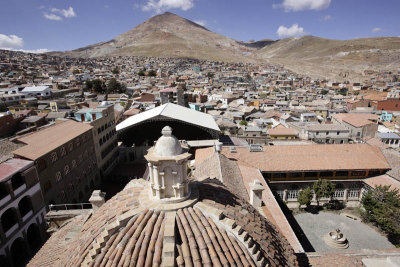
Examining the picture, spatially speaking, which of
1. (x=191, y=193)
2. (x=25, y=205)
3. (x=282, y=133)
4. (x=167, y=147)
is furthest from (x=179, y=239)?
(x=282, y=133)

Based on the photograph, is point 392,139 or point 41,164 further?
point 392,139

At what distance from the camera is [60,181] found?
2356 centimetres

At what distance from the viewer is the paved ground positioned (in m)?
21.3

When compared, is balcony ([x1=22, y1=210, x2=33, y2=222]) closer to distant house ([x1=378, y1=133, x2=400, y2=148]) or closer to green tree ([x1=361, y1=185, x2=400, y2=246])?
green tree ([x1=361, y1=185, x2=400, y2=246])

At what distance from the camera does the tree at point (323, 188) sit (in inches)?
960

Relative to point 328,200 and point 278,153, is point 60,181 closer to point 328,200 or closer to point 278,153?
point 278,153

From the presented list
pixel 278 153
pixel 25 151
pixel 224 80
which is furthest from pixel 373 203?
pixel 224 80

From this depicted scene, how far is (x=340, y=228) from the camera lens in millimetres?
23703

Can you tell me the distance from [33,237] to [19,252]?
1429 mm

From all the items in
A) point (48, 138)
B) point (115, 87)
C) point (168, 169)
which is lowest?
point (48, 138)

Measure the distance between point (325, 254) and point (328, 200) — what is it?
1736cm

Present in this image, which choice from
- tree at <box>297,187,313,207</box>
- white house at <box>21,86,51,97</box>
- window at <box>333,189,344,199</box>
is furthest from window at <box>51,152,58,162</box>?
white house at <box>21,86,51,97</box>

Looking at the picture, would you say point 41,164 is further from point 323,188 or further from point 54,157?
point 323,188

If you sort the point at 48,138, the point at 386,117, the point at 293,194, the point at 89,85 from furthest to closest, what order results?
the point at 89,85 < the point at 386,117 < the point at 293,194 < the point at 48,138
